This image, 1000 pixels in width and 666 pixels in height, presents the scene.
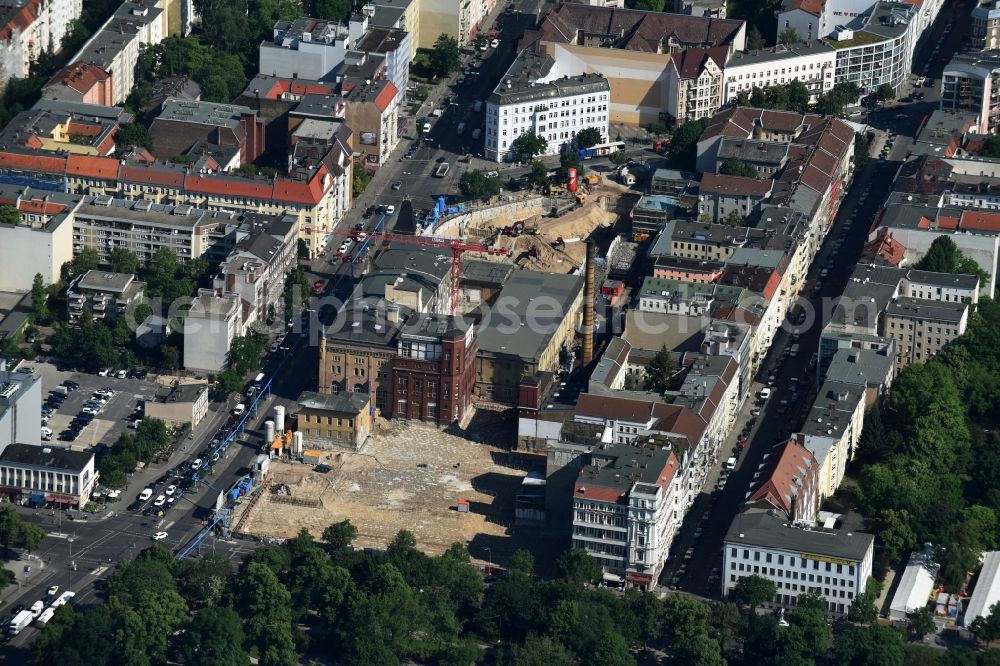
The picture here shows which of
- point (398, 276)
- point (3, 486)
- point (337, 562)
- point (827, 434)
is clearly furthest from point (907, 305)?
point (3, 486)

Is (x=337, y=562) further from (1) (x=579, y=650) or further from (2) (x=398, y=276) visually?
(2) (x=398, y=276)

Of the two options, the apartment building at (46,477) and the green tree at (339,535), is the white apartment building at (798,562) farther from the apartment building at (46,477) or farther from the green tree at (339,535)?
the apartment building at (46,477)

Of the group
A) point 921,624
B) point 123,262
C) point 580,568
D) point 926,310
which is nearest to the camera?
point 921,624

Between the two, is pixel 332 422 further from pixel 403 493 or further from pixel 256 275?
pixel 256 275

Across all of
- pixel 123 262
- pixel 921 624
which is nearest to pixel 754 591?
pixel 921 624

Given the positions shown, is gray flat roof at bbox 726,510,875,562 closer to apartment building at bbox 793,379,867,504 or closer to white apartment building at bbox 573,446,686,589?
white apartment building at bbox 573,446,686,589

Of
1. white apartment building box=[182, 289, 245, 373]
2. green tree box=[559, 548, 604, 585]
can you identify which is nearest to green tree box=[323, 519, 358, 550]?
green tree box=[559, 548, 604, 585]
